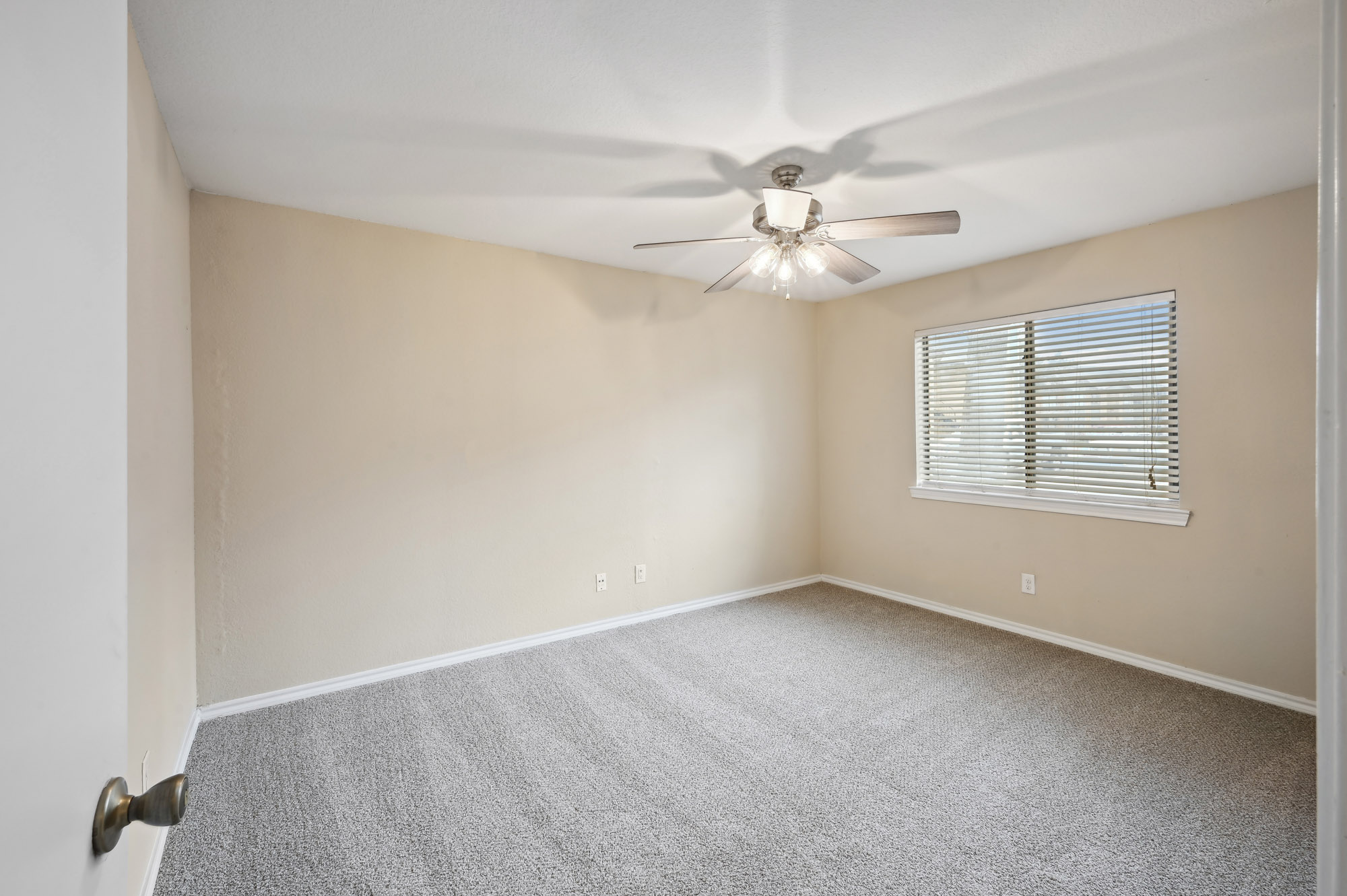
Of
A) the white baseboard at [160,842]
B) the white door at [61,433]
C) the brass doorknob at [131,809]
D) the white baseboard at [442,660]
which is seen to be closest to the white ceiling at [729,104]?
the white door at [61,433]

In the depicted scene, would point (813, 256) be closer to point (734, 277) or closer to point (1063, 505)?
point (734, 277)

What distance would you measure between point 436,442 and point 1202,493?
3857mm

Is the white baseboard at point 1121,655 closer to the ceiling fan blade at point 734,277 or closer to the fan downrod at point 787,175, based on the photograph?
the ceiling fan blade at point 734,277

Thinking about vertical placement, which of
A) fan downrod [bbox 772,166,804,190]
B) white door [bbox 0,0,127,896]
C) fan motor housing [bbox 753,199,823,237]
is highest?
fan downrod [bbox 772,166,804,190]

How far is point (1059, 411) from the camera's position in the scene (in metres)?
3.47

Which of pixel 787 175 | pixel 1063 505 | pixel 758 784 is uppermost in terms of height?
pixel 787 175

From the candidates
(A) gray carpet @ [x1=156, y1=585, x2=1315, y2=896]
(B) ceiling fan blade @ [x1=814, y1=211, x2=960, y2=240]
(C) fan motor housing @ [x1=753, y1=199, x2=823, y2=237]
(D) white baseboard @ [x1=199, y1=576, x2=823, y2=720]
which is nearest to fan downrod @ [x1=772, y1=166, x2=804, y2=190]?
(C) fan motor housing @ [x1=753, y1=199, x2=823, y2=237]

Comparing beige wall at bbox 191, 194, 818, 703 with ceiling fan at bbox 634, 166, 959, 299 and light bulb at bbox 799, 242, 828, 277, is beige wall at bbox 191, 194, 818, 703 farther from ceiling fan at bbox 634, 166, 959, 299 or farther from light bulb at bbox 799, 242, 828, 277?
light bulb at bbox 799, 242, 828, 277

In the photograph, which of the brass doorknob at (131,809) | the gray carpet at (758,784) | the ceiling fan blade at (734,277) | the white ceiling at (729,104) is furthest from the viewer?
the ceiling fan blade at (734,277)

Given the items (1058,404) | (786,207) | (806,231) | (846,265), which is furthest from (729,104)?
(1058,404)

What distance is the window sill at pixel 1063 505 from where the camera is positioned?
304 centimetres

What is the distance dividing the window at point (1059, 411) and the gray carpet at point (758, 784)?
38.0 inches

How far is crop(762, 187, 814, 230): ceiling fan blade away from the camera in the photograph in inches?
81.8

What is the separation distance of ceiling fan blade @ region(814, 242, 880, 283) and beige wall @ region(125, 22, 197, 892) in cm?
232
